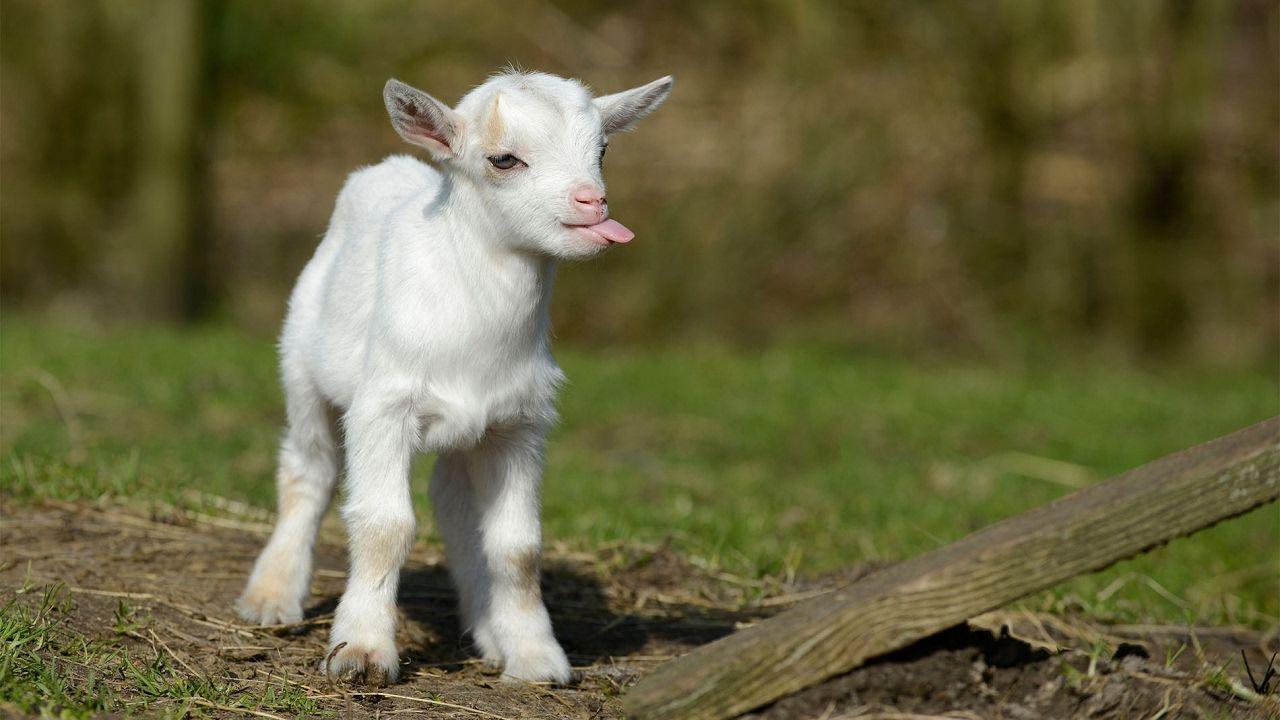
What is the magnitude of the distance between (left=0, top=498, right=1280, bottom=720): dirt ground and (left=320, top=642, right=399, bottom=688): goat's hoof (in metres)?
0.04

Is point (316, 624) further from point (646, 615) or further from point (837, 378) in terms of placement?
point (837, 378)

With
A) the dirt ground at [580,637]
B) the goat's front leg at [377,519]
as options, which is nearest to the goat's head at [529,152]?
the goat's front leg at [377,519]

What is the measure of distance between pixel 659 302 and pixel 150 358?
4.86m

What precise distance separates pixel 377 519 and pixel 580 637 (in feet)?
3.41

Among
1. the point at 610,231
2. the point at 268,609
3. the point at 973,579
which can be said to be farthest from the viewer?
the point at 268,609

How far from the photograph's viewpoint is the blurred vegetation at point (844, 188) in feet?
43.9

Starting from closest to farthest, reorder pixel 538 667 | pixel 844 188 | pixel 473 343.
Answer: pixel 473 343, pixel 538 667, pixel 844 188

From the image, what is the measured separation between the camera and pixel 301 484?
4.98 meters

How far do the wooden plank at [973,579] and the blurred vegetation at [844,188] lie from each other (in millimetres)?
9926

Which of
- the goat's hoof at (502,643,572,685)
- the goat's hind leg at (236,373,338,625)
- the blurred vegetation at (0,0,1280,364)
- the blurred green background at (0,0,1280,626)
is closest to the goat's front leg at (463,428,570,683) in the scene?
the goat's hoof at (502,643,572,685)

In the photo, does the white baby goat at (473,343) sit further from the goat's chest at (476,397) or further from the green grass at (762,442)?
the green grass at (762,442)

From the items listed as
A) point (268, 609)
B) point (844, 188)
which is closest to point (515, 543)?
point (268, 609)

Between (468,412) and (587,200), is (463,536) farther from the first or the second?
(587,200)

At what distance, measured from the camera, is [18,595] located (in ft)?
14.5
